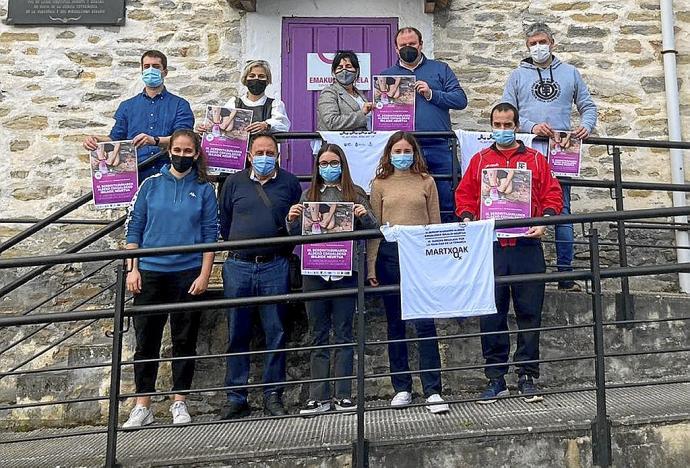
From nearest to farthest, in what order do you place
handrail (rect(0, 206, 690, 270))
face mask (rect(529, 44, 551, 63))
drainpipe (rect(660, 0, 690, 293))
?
handrail (rect(0, 206, 690, 270)), face mask (rect(529, 44, 551, 63)), drainpipe (rect(660, 0, 690, 293))

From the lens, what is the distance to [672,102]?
634 centimetres

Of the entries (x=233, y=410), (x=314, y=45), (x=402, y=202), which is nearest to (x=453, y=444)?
(x=233, y=410)

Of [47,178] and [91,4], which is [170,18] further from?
[47,178]

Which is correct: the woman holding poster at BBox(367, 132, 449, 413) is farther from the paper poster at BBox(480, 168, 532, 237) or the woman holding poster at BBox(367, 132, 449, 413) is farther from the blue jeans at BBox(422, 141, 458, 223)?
the blue jeans at BBox(422, 141, 458, 223)

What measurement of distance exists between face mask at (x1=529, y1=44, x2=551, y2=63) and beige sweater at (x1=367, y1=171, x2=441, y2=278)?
1638 mm

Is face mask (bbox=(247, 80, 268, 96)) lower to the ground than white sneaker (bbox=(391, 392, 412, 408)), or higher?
higher

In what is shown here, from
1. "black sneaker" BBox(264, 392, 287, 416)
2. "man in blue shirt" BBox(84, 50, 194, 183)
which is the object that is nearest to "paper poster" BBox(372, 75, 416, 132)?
"man in blue shirt" BBox(84, 50, 194, 183)

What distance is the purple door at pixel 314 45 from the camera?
6.55m

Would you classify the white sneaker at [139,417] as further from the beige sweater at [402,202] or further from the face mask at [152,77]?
the face mask at [152,77]

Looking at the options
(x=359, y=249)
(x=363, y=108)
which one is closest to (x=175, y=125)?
(x=363, y=108)

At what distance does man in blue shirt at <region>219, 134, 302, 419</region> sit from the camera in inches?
158

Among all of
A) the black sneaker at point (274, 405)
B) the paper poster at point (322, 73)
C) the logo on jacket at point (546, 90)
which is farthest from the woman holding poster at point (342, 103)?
the black sneaker at point (274, 405)

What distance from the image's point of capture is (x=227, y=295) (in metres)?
4.07

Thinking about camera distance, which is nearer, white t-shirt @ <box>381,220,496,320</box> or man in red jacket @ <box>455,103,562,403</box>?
white t-shirt @ <box>381,220,496,320</box>
